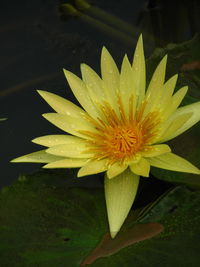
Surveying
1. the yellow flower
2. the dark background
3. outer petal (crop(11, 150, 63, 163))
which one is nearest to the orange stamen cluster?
the yellow flower

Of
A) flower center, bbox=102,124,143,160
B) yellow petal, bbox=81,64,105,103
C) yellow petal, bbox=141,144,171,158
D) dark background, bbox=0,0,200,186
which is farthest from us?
dark background, bbox=0,0,200,186

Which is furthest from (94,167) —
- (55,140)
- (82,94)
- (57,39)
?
(57,39)

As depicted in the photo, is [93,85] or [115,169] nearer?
[115,169]

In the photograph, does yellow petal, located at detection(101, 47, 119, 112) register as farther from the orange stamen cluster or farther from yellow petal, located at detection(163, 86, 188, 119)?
yellow petal, located at detection(163, 86, 188, 119)

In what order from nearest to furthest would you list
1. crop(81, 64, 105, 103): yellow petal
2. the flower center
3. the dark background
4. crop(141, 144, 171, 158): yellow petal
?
crop(141, 144, 171, 158): yellow petal
the flower center
crop(81, 64, 105, 103): yellow petal
the dark background

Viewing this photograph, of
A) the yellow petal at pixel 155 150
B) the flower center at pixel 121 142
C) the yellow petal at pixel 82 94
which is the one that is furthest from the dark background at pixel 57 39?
the yellow petal at pixel 155 150

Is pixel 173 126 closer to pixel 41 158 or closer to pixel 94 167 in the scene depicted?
pixel 94 167

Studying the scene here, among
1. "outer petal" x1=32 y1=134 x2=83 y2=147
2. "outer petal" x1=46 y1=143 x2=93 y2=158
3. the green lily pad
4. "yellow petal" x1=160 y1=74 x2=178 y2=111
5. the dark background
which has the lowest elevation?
the green lily pad

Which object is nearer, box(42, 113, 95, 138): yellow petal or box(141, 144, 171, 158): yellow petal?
box(141, 144, 171, 158): yellow petal
